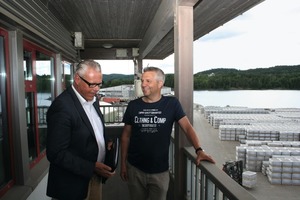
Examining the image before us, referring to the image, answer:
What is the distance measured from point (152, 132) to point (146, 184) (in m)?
0.45

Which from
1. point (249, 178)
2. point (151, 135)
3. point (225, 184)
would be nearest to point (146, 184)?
point (151, 135)

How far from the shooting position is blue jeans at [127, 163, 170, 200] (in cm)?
207

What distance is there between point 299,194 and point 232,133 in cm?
829

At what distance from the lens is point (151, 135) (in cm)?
203

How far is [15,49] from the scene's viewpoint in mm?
2807

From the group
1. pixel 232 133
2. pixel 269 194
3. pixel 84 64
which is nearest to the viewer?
pixel 84 64

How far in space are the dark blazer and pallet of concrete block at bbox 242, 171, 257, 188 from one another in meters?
14.2

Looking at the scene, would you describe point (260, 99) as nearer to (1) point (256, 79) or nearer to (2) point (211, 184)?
(1) point (256, 79)

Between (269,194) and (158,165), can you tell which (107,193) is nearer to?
(158,165)

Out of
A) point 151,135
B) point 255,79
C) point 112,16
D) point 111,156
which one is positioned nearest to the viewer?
point 111,156

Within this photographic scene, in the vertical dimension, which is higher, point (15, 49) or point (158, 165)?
point (15, 49)

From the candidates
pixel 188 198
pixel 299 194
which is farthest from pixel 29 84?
pixel 299 194

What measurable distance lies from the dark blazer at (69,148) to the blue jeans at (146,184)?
1.97 feet

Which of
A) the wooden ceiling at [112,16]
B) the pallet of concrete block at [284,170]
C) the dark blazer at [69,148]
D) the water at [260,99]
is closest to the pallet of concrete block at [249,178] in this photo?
the pallet of concrete block at [284,170]
